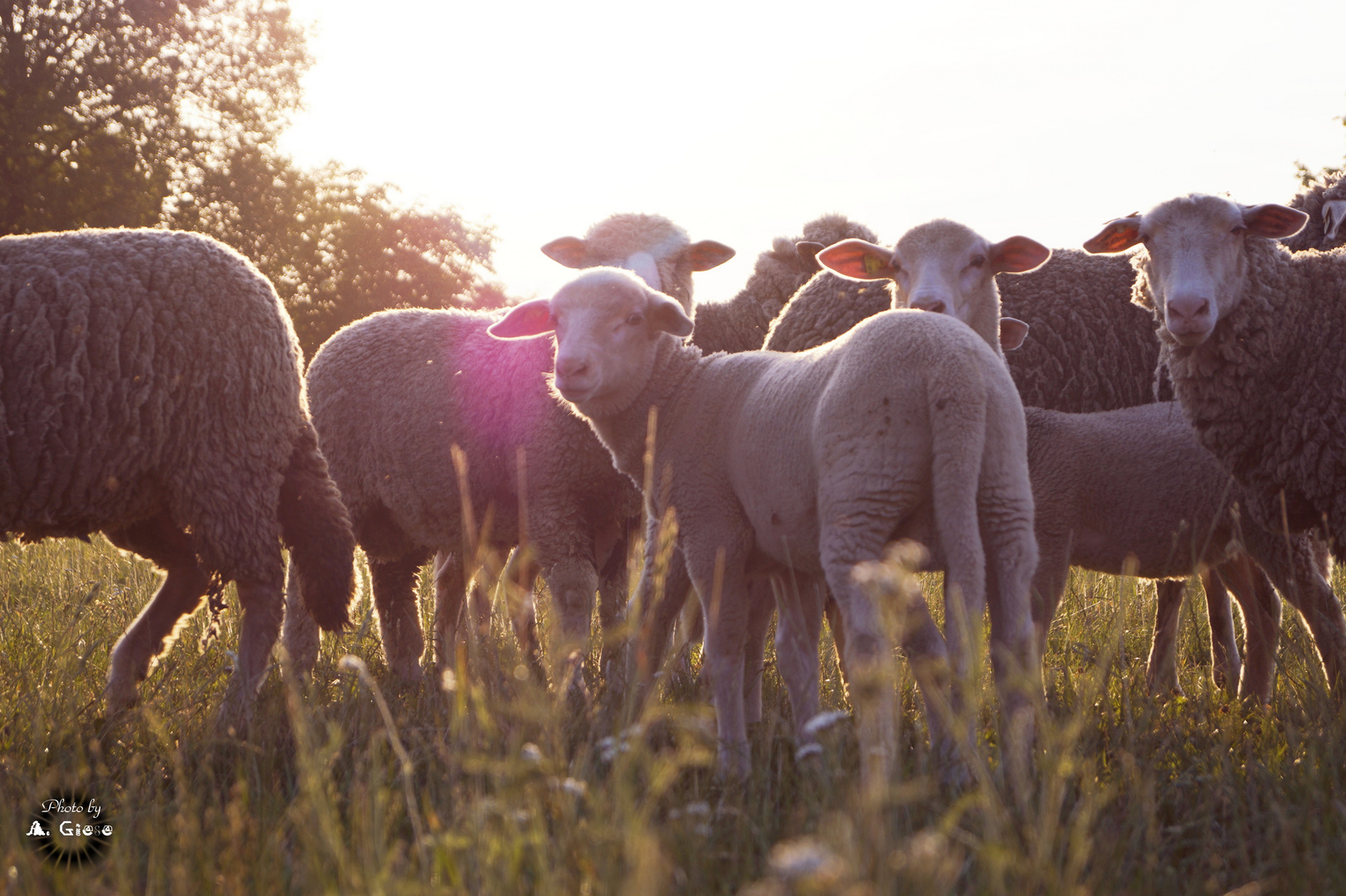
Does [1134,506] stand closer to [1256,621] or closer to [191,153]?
[1256,621]

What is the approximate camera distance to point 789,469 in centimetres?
301

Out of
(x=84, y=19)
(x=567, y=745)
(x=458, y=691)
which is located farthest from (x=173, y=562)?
(x=84, y=19)

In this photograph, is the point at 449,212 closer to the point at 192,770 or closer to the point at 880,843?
the point at 192,770

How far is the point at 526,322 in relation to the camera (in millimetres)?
4289

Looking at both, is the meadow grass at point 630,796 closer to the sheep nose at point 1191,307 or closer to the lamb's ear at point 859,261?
the sheep nose at point 1191,307

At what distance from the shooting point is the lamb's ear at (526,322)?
4.21 meters

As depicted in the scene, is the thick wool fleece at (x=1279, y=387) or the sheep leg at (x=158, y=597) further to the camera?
the sheep leg at (x=158, y=597)

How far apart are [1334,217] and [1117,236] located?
1.84m

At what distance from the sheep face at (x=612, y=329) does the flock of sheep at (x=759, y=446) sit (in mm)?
12

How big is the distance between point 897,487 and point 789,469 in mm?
399

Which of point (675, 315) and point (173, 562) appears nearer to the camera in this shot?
point (675, 315)

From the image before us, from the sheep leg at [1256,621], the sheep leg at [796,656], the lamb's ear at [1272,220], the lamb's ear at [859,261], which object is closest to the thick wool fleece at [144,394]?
the sheep leg at [796,656]

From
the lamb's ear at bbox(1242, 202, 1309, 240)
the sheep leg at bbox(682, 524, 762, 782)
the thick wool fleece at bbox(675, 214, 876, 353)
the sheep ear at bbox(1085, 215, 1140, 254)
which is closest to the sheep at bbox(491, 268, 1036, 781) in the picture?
the sheep leg at bbox(682, 524, 762, 782)

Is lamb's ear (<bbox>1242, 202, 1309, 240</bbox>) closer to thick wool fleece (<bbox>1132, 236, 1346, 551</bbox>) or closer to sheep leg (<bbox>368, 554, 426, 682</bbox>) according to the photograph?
thick wool fleece (<bbox>1132, 236, 1346, 551</bbox>)
